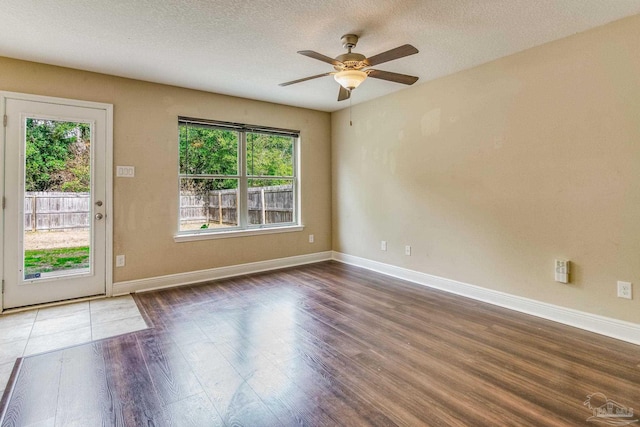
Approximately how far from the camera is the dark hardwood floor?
1736mm

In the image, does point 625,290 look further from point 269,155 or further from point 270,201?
point 269,155

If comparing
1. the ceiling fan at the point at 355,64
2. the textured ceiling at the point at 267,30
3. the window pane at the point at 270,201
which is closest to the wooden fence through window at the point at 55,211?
the textured ceiling at the point at 267,30

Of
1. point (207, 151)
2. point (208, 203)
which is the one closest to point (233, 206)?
point (208, 203)

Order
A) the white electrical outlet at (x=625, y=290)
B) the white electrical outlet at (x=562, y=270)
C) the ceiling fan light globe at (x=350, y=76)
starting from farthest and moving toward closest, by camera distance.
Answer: the white electrical outlet at (x=562, y=270)
the ceiling fan light globe at (x=350, y=76)
the white electrical outlet at (x=625, y=290)

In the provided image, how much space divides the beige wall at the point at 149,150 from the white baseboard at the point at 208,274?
70 millimetres

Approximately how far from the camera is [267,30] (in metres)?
2.70

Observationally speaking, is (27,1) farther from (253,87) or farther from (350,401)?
(350,401)

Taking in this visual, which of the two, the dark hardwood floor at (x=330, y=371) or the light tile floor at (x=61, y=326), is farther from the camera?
the light tile floor at (x=61, y=326)

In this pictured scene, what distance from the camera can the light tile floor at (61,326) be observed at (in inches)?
97.6

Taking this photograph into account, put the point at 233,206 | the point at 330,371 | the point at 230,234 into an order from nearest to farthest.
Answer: the point at 330,371 → the point at 230,234 → the point at 233,206

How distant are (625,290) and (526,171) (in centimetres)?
124

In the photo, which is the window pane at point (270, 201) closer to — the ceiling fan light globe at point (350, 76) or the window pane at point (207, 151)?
the window pane at point (207, 151)

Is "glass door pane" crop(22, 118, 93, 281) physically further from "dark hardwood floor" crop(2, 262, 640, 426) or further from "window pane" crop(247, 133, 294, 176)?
"window pane" crop(247, 133, 294, 176)

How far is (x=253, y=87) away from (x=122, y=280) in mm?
2814
